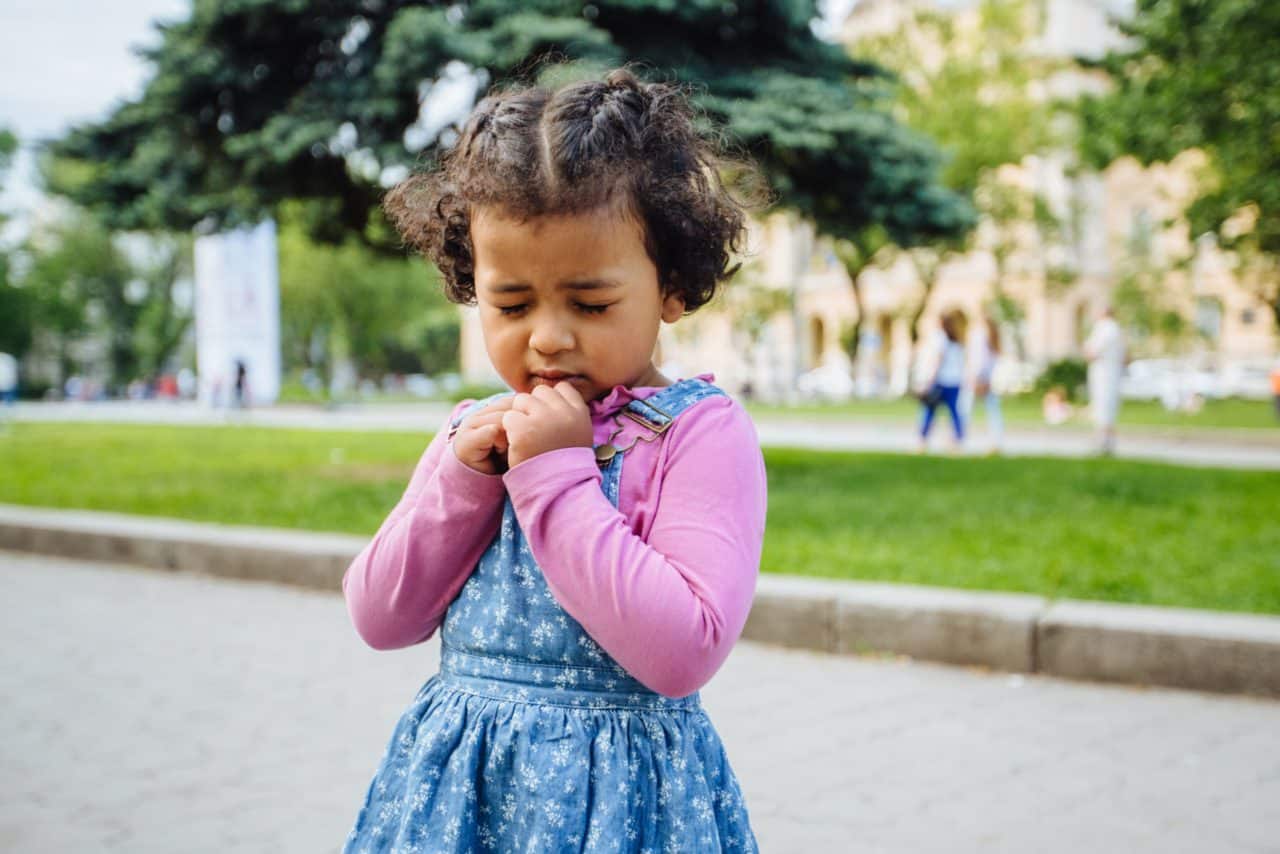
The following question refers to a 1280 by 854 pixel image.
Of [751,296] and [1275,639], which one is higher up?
[751,296]

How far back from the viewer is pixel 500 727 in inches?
56.7

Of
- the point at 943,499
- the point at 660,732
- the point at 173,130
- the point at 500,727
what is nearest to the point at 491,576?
the point at 500,727

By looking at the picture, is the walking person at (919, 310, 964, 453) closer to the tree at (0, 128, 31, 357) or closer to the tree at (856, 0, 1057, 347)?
the tree at (856, 0, 1057, 347)

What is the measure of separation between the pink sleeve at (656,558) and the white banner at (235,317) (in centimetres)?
3166

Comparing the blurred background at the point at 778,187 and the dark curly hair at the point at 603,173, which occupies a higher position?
the blurred background at the point at 778,187

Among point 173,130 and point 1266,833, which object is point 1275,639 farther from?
point 173,130

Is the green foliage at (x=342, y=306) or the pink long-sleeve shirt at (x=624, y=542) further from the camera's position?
the green foliage at (x=342, y=306)

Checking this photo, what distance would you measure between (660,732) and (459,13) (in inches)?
334

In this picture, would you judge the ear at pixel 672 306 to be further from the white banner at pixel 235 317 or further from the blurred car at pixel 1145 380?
the blurred car at pixel 1145 380

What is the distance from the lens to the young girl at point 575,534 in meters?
1.33

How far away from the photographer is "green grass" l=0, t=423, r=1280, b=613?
5.64 m

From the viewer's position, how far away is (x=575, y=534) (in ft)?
4.27

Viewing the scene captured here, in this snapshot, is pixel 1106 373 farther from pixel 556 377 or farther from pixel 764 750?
pixel 556 377

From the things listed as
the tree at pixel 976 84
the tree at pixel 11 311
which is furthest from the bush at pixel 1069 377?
the tree at pixel 11 311
